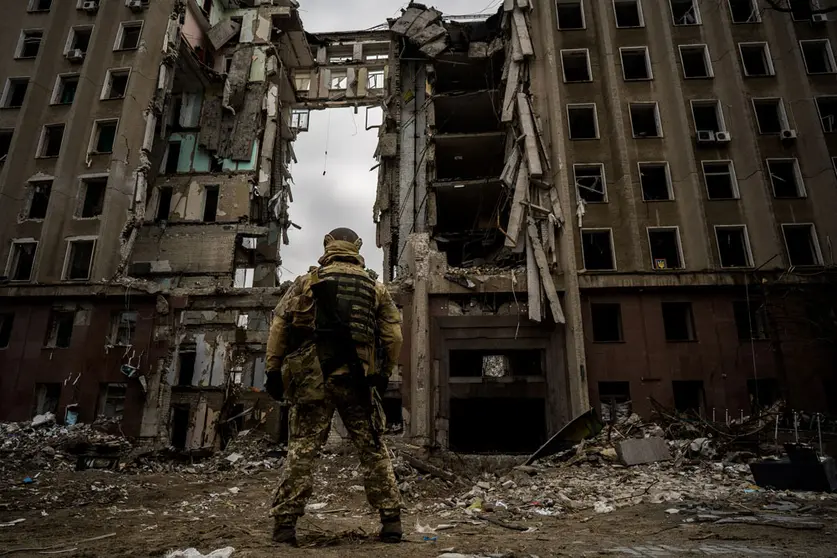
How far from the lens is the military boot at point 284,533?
3523mm

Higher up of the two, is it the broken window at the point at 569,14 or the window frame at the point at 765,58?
the broken window at the point at 569,14

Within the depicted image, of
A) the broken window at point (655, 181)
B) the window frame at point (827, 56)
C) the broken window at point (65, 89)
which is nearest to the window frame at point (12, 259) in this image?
the broken window at point (65, 89)

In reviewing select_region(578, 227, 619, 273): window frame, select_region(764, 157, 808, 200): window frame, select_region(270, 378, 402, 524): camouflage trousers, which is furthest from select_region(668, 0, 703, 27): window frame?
select_region(270, 378, 402, 524): camouflage trousers

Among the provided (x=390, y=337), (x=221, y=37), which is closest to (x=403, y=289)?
(x=390, y=337)

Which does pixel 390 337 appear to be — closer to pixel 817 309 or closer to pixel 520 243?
pixel 520 243

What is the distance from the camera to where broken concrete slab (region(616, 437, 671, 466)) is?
1038cm

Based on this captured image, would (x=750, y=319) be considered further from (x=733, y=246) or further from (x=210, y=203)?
(x=210, y=203)

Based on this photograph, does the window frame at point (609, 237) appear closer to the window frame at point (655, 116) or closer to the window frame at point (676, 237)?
the window frame at point (676, 237)

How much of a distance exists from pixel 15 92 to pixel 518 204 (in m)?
24.2

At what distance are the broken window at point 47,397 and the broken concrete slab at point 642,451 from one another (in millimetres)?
19209

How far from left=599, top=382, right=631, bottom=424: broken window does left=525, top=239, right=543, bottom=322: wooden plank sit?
3265mm

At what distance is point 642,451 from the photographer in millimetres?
10523

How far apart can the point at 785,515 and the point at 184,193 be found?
85.2ft

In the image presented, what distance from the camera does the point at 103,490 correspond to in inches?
328
